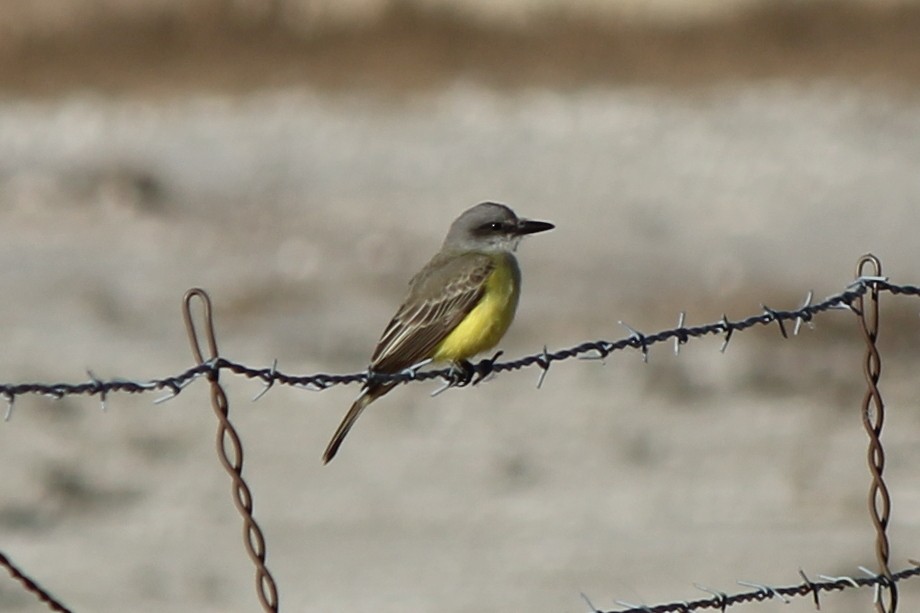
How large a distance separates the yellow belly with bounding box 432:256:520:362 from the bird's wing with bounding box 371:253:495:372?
0.08 feet

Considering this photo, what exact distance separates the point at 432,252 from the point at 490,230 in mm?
8499

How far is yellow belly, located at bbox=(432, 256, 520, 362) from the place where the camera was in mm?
6633

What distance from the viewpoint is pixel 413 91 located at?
74.1 feet

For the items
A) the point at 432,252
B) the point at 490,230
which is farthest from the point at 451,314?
the point at 432,252

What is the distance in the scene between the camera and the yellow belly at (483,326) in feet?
21.8

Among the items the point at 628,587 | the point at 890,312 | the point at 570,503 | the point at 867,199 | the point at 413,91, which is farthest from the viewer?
the point at 413,91

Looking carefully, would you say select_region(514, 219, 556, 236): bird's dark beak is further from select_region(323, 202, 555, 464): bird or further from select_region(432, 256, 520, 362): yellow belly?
select_region(432, 256, 520, 362): yellow belly

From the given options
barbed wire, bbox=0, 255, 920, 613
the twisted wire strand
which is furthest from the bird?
barbed wire, bbox=0, 255, 920, 613

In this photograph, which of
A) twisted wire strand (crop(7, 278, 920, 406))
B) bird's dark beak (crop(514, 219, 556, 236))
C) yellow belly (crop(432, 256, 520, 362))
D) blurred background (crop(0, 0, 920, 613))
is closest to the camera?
twisted wire strand (crop(7, 278, 920, 406))

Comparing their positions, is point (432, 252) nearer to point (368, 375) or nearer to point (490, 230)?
point (490, 230)

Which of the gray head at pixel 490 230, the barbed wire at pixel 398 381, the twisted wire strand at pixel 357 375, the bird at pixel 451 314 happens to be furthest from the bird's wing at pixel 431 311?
the barbed wire at pixel 398 381

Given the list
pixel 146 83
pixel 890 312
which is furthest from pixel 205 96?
pixel 890 312

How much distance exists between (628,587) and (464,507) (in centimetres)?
150

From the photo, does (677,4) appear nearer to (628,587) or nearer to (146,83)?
(146,83)
